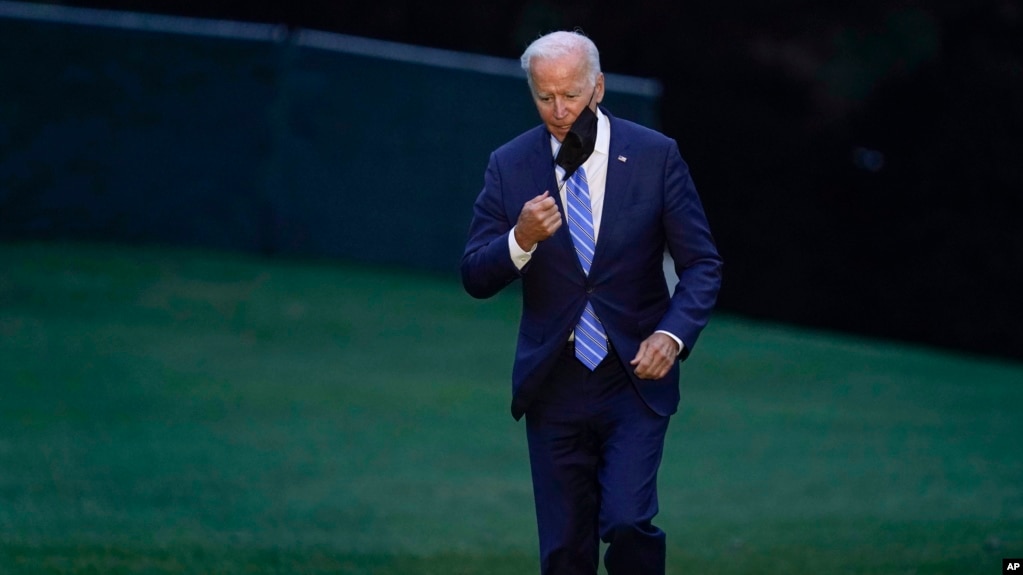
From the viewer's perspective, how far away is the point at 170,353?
551 inches

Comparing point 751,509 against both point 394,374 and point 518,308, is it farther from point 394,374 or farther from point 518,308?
point 518,308

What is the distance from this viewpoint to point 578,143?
5539 mm

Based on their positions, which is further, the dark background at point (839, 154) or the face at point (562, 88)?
the dark background at point (839, 154)

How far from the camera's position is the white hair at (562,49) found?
5371mm

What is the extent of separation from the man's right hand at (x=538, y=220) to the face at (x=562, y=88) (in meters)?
0.36

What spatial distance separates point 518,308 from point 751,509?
7575mm

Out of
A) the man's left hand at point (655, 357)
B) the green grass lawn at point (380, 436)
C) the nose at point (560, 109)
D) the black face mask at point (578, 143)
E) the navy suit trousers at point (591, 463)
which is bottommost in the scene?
the green grass lawn at point (380, 436)

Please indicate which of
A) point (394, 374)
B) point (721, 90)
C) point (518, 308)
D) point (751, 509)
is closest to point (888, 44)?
point (721, 90)

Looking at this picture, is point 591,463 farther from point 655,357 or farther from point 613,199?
point 613,199

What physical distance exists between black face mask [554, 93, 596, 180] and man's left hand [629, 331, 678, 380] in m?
0.65

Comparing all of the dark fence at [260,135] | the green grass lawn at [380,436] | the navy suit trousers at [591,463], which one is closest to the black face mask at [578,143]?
the navy suit trousers at [591,463]

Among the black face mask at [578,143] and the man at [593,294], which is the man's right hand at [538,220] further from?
the black face mask at [578,143]

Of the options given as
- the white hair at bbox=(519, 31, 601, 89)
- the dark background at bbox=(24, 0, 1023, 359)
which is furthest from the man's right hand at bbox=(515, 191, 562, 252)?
the dark background at bbox=(24, 0, 1023, 359)

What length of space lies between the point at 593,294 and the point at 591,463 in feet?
1.95
